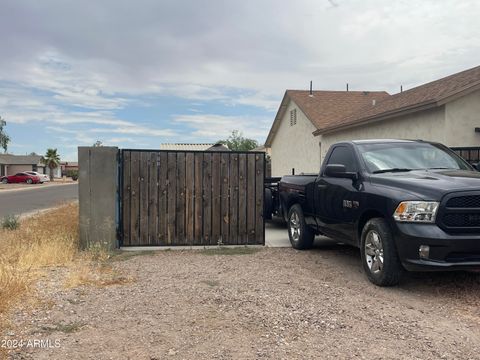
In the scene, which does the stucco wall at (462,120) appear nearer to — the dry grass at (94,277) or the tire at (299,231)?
the tire at (299,231)

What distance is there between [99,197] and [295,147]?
18.1 m

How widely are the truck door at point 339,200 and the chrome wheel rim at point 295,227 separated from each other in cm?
85

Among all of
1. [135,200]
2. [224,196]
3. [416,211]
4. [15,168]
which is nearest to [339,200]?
[416,211]

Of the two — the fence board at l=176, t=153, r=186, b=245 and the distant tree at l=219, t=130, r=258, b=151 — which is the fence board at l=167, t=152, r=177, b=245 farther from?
the distant tree at l=219, t=130, r=258, b=151

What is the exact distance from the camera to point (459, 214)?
5375mm

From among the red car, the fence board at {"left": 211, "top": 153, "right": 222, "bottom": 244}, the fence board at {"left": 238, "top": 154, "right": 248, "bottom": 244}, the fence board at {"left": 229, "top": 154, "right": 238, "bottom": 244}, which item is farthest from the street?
the red car

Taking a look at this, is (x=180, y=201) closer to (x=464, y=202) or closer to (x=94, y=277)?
(x=94, y=277)

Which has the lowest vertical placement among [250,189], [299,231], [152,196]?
[299,231]

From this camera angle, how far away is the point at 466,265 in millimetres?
5344

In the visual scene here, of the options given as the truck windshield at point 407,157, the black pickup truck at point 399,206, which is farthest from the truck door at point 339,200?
the truck windshield at point 407,157

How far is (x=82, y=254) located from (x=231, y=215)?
286 centimetres

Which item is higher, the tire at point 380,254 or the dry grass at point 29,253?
the tire at point 380,254

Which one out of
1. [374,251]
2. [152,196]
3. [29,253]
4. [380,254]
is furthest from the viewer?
[152,196]

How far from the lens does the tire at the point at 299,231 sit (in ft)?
28.0
